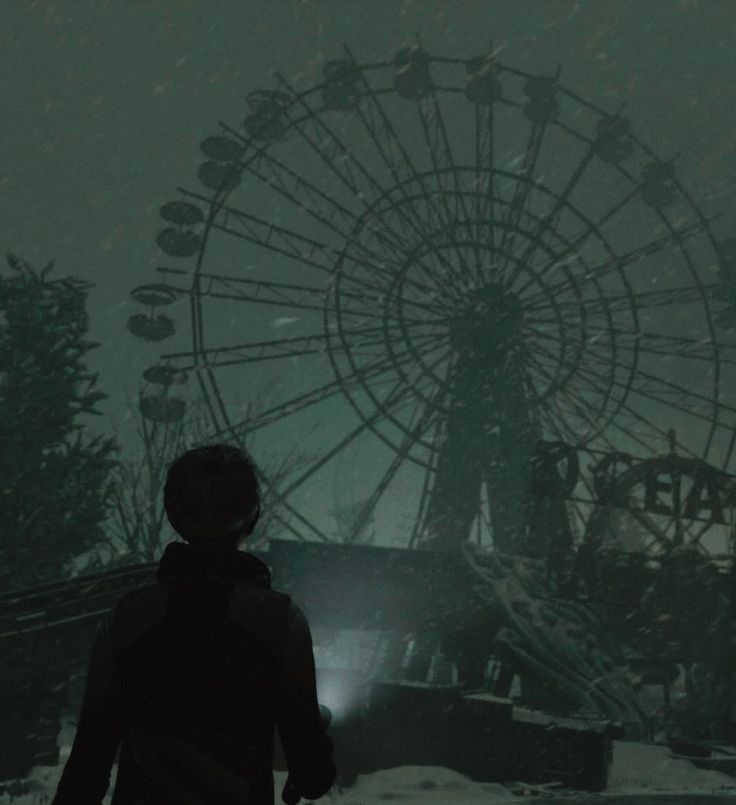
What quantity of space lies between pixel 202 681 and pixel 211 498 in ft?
1.32

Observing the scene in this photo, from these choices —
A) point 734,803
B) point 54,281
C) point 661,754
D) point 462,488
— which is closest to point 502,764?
point 734,803

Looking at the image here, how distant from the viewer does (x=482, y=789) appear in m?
12.1

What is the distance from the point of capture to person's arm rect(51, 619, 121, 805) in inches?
83.1

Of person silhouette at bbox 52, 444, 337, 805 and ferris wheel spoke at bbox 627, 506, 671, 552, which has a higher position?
ferris wheel spoke at bbox 627, 506, 671, 552

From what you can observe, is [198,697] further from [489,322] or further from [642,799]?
[489,322]

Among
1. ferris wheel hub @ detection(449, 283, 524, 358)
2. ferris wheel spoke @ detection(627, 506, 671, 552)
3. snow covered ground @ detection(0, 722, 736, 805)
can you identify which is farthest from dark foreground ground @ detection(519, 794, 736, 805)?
ferris wheel hub @ detection(449, 283, 524, 358)

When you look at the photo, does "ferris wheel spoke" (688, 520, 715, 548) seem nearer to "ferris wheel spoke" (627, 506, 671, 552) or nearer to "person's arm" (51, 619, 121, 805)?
"ferris wheel spoke" (627, 506, 671, 552)

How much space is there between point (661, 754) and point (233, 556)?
15205mm

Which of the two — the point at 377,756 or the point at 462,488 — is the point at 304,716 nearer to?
the point at 377,756

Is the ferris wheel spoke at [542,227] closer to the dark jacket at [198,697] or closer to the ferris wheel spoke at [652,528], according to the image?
the ferris wheel spoke at [652,528]

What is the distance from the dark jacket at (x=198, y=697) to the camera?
208 centimetres

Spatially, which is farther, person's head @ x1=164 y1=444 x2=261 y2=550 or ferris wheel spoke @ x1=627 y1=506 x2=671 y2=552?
ferris wheel spoke @ x1=627 y1=506 x2=671 y2=552

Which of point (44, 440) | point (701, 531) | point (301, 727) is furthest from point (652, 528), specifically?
point (301, 727)

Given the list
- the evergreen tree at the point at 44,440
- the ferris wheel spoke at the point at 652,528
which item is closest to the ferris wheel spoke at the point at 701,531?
the ferris wheel spoke at the point at 652,528
